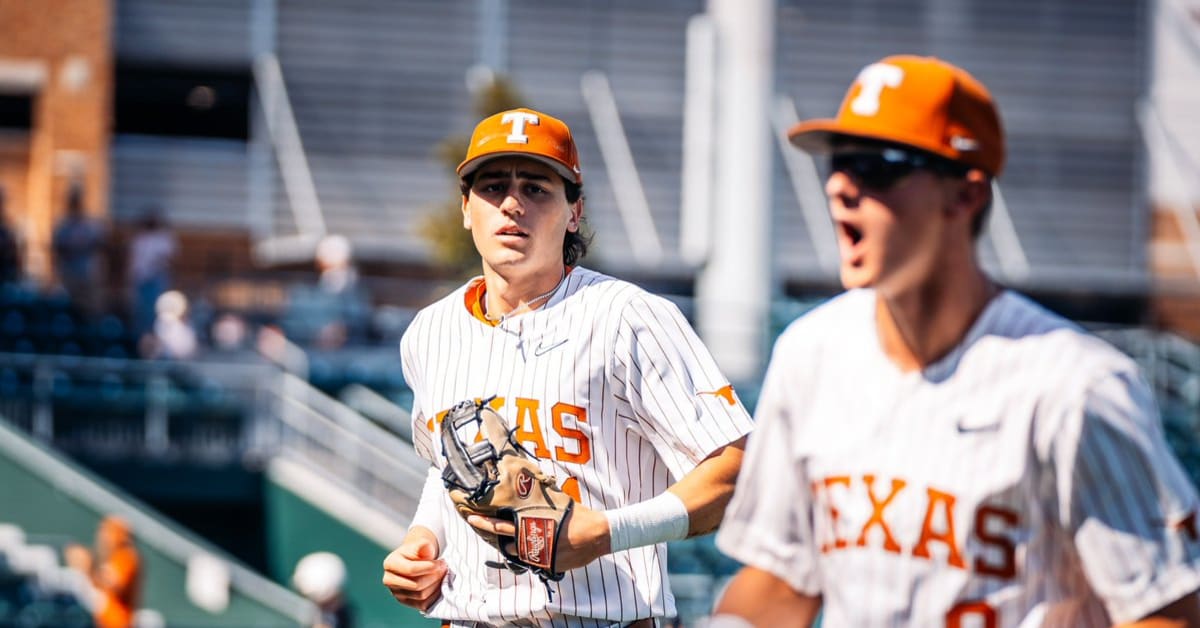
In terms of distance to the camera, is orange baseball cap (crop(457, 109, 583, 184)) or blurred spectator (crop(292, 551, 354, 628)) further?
blurred spectator (crop(292, 551, 354, 628))

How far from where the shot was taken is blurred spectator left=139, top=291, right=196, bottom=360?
1520 centimetres

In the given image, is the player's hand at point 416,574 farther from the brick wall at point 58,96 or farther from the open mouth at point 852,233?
the brick wall at point 58,96

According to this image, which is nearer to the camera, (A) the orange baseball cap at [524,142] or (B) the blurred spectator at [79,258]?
(A) the orange baseball cap at [524,142]

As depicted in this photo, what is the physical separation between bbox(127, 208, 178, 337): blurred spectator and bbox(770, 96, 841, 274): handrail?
29.0ft

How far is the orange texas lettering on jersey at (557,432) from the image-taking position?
3.97m

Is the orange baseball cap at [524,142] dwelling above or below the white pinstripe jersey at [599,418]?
above

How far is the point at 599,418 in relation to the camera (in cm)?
402

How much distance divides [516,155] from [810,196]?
1952 centimetres

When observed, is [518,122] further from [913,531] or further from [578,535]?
[913,531]

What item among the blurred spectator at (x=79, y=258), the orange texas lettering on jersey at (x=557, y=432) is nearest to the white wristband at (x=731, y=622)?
the orange texas lettering on jersey at (x=557, y=432)

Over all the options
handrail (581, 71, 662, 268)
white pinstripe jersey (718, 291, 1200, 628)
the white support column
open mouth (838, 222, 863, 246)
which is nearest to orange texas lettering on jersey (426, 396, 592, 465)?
white pinstripe jersey (718, 291, 1200, 628)

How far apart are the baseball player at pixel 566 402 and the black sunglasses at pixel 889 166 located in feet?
3.87

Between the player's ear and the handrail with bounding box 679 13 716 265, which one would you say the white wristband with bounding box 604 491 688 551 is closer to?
the player's ear

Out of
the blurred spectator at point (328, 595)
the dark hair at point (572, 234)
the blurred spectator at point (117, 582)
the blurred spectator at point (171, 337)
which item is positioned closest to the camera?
the dark hair at point (572, 234)
